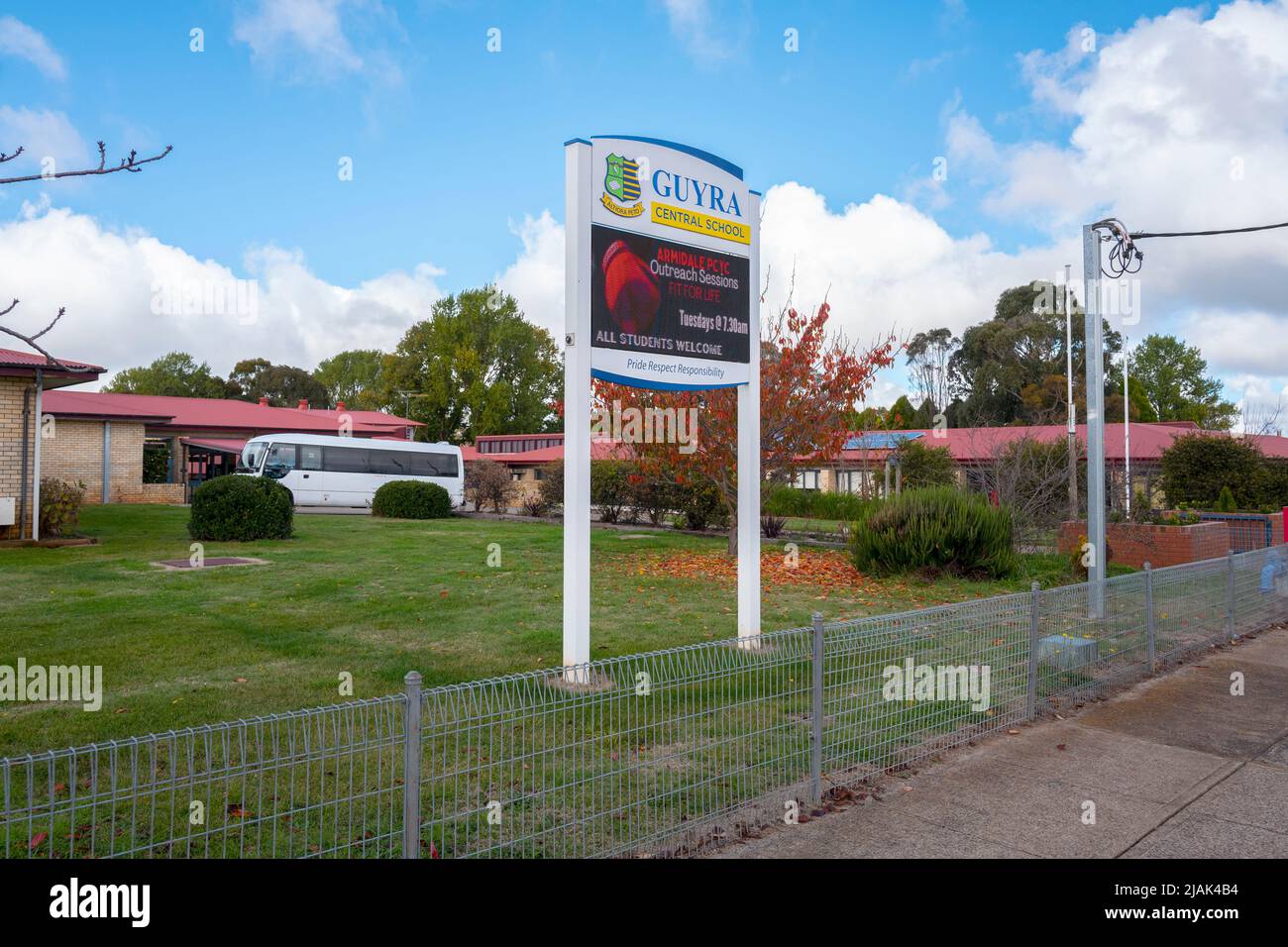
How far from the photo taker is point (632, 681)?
5.08 meters

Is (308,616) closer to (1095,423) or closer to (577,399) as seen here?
(577,399)

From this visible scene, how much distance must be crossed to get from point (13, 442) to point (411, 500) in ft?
41.1

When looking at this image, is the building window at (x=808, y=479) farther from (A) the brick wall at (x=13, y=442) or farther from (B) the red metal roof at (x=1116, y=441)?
(A) the brick wall at (x=13, y=442)

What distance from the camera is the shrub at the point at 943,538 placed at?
14195mm

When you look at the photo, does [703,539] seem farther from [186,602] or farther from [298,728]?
[298,728]

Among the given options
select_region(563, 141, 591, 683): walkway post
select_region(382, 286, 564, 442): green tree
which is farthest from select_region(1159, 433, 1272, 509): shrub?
select_region(382, 286, 564, 442): green tree

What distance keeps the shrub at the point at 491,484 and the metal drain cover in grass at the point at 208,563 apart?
16.6m

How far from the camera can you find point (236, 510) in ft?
58.1

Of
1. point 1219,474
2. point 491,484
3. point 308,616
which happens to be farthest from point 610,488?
point 1219,474

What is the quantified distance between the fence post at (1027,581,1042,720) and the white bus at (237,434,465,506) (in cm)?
2479

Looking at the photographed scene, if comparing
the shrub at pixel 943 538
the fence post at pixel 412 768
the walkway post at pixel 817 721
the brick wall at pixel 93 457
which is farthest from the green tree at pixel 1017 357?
the fence post at pixel 412 768

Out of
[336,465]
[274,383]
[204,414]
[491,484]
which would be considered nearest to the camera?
[491,484]

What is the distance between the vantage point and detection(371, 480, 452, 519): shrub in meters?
28.9
